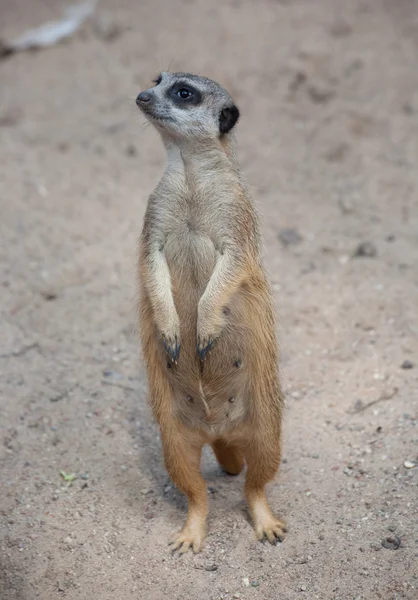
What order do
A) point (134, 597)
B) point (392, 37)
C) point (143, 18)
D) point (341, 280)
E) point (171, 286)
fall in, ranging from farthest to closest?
point (143, 18), point (392, 37), point (341, 280), point (171, 286), point (134, 597)

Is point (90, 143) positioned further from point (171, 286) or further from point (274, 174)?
point (171, 286)

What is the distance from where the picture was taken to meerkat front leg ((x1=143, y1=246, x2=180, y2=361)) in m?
3.12

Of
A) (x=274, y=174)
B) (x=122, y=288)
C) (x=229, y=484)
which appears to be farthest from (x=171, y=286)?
(x=274, y=174)

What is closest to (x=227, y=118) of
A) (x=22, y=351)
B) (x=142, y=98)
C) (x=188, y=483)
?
(x=142, y=98)

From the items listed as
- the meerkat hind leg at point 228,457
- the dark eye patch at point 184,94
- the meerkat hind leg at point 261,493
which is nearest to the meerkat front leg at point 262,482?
the meerkat hind leg at point 261,493

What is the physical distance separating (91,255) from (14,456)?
5.78 feet

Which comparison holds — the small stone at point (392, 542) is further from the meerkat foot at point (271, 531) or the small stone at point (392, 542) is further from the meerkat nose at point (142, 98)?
the meerkat nose at point (142, 98)

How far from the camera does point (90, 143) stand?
20.0 ft

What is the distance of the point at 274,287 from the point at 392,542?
6.82 ft

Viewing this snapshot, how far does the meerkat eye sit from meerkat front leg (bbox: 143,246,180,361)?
24.2 inches

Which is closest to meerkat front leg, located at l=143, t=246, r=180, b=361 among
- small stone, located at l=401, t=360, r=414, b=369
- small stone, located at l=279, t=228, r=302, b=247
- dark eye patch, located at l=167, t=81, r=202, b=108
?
dark eye patch, located at l=167, t=81, r=202, b=108

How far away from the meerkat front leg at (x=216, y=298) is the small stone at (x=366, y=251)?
6.65 ft

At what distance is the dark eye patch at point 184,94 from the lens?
3.12 meters

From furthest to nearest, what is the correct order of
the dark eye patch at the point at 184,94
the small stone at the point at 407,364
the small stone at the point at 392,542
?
the small stone at the point at 407,364 → the dark eye patch at the point at 184,94 → the small stone at the point at 392,542
